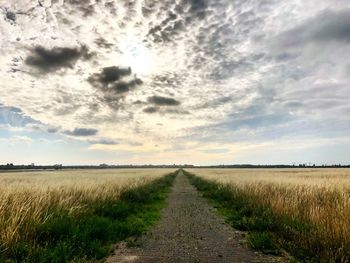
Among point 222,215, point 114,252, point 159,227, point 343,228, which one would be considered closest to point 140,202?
point 222,215

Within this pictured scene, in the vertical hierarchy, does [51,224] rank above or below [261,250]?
above

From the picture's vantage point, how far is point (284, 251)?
7684 millimetres

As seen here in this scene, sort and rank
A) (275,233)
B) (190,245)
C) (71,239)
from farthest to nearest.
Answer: (275,233) → (190,245) → (71,239)

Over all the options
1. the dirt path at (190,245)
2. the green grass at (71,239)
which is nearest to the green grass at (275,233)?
the dirt path at (190,245)

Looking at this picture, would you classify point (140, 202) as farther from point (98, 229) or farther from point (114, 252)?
point (114, 252)

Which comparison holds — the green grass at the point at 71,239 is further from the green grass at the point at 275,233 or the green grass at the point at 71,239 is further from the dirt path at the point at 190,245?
the green grass at the point at 275,233

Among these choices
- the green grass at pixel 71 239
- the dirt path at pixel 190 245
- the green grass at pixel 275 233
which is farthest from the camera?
the dirt path at pixel 190 245

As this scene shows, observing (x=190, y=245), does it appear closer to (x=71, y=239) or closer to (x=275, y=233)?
(x=275, y=233)

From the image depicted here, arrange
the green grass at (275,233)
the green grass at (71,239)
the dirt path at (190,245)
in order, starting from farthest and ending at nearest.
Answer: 1. the dirt path at (190,245)
2. the green grass at (275,233)
3. the green grass at (71,239)

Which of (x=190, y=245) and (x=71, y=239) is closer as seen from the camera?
(x=71, y=239)

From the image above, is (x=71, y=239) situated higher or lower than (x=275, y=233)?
higher

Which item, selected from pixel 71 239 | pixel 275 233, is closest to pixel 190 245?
pixel 275 233

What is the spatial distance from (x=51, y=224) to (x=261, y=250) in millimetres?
5703

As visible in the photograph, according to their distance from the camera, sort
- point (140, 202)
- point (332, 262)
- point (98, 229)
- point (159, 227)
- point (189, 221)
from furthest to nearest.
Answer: point (140, 202), point (189, 221), point (159, 227), point (98, 229), point (332, 262)
